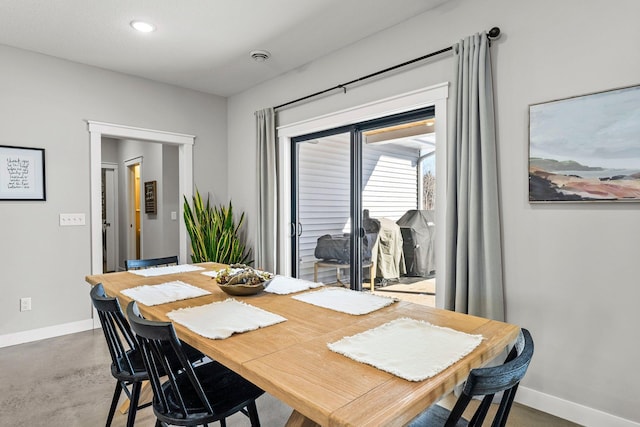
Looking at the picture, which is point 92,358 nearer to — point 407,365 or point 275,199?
point 275,199

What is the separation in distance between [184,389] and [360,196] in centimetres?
230

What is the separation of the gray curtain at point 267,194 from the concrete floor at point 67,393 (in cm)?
174

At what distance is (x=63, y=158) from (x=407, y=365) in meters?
3.90

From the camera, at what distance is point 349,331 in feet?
4.69

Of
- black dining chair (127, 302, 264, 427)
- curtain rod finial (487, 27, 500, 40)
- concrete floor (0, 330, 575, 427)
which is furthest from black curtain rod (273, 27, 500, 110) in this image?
black dining chair (127, 302, 264, 427)

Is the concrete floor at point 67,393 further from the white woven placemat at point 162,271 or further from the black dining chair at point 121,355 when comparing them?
the white woven placemat at point 162,271

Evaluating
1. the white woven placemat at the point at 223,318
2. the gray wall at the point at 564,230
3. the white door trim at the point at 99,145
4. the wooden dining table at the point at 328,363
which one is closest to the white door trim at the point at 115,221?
the white door trim at the point at 99,145

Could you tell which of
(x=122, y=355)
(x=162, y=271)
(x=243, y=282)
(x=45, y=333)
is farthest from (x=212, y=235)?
(x=122, y=355)

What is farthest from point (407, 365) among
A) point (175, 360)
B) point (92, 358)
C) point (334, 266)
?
point (92, 358)

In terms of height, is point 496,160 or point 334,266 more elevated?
point 496,160

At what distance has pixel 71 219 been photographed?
3.71m

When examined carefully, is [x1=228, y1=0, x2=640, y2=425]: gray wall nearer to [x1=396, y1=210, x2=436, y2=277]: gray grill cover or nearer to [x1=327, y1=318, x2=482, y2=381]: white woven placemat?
[x1=396, y1=210, x2=436, y2=277]: gray grill cover

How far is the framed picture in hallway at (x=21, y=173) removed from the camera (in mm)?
3348

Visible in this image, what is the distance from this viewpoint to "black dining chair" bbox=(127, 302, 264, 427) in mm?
1242
